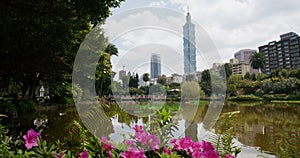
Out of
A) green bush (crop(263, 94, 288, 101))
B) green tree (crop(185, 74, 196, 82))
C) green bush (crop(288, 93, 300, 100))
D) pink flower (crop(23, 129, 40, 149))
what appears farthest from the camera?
green bush (crop(263, 94, 288, 101))

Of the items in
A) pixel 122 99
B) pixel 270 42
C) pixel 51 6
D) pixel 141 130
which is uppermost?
pixel 270 42

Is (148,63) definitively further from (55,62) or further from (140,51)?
(55,62)

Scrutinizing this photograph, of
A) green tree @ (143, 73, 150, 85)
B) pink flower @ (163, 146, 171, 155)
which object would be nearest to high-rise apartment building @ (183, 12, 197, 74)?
green tree @ (143, 73, 150, 85)

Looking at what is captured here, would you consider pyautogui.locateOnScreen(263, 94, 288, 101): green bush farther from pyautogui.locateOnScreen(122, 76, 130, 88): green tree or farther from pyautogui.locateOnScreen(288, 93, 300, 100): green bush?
pyautogui.locateOnScreen(122, 76, 130, 88): green tree

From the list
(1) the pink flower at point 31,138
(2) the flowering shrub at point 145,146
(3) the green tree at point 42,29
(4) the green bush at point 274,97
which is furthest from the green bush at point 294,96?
(1) the pink flower at point 31,138

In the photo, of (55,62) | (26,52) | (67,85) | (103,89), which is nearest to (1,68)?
(26,52)
